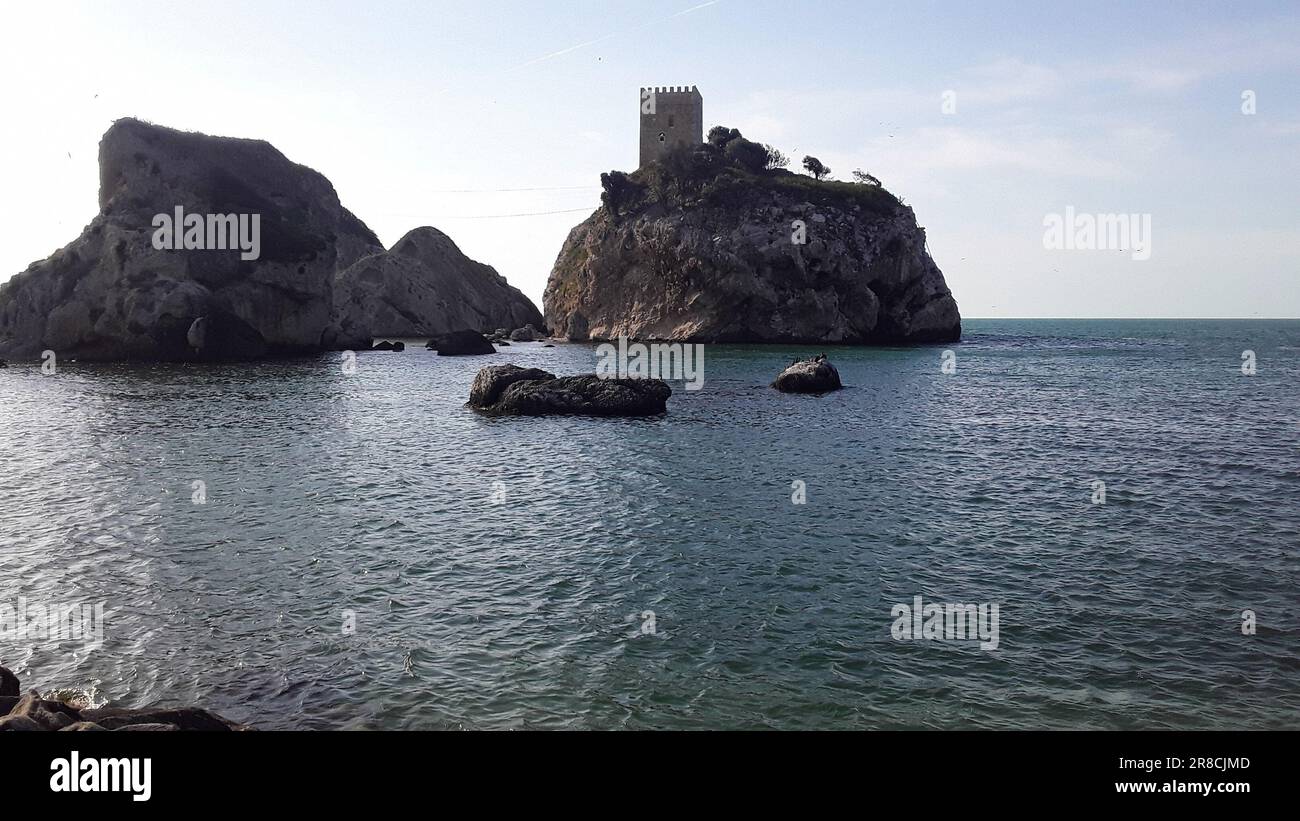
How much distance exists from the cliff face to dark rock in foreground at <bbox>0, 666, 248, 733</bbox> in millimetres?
98720

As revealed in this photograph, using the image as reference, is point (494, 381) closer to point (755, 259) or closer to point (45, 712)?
point (45, 712)

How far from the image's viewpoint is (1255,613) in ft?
47.8

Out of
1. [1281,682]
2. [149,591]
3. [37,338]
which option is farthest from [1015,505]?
[37,338]

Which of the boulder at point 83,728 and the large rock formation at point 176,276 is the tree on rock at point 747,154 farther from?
the boulder at point 83,728

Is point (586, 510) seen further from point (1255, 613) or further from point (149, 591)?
point (1255, 613)

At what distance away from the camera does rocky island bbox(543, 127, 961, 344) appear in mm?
104688

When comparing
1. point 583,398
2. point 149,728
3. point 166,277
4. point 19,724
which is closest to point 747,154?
point 166,277

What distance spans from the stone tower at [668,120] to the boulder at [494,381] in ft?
281

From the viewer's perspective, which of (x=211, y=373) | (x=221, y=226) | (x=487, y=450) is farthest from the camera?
(x=221, y=226)

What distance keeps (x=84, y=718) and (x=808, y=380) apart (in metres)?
44.8

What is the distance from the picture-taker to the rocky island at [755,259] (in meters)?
105

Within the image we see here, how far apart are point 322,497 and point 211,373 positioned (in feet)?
152

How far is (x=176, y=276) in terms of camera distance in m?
76.9
